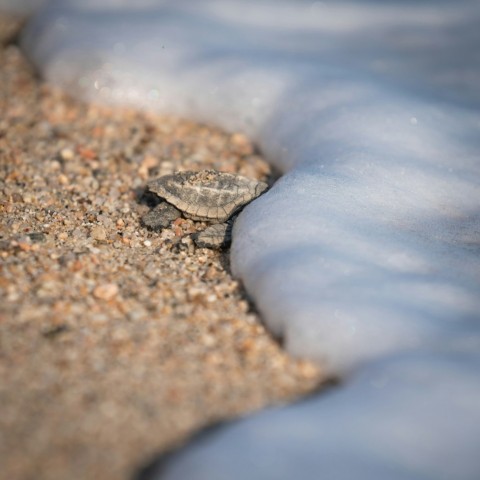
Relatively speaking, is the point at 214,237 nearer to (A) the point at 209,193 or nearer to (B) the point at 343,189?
(A) the point at 209,193

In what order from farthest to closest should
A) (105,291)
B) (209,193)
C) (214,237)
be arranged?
(209,193) → (214,237) → (105,291)

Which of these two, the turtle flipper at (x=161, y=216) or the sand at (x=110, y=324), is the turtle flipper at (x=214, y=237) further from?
the turtle flipper at (x=161, y=216)

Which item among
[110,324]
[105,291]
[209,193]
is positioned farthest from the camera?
[209,193]

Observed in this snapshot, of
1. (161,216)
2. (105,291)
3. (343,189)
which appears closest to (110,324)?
(105,291)

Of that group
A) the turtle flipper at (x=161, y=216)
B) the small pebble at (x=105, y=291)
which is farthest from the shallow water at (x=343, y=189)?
the small pebble at (x=105, y=291)

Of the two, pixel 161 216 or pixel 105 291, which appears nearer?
pixel 105 291

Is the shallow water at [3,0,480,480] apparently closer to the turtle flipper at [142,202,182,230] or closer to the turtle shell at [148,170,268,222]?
the turtle shell at [148,170,268,222]

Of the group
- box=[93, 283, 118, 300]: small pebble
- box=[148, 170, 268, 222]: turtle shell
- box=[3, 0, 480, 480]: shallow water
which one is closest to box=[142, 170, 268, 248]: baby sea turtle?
box=[148, 170, 268, 222]: turtle shell
